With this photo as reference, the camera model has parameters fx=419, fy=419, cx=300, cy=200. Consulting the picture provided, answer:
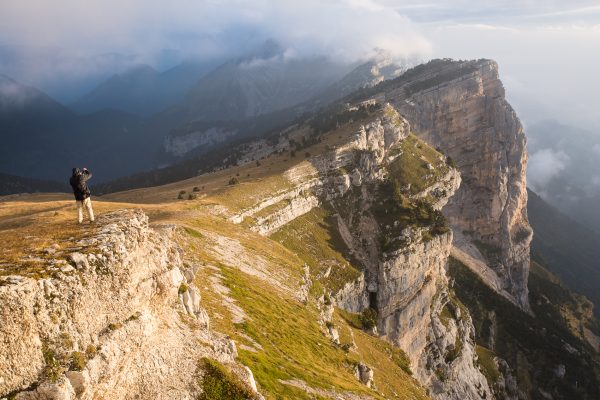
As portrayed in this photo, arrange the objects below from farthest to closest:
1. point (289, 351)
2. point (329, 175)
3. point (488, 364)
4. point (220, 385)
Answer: point (488, 364), point (329, 175), point (289, 351), point (220, 385)

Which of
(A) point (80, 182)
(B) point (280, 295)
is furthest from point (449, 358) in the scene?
(A) point (80, 182)

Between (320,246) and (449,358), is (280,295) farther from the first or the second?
(449,358)

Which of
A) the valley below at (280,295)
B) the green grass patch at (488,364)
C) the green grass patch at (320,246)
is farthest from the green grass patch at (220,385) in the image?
the green grass patch at (488,364)

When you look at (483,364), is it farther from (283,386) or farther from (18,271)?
(18,271)

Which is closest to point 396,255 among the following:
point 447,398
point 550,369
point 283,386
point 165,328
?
point 447,398

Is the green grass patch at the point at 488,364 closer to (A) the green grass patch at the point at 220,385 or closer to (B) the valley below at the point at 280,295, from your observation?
(B) the valley below at the point at 280,295

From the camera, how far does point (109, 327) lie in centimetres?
2361

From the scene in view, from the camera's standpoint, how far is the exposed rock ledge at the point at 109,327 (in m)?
18.7

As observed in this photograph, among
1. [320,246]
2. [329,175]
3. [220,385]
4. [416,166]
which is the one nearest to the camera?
[220,385]

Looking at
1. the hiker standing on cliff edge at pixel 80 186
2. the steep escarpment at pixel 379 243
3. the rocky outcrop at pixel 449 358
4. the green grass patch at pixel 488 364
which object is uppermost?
the hiker standing on cliff edge at pixel 80 186

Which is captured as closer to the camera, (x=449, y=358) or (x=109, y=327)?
(x=109, y=327)

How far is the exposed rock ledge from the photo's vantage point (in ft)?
61.3

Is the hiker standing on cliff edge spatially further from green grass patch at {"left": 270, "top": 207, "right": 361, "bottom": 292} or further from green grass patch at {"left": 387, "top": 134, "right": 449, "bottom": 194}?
green grass patch at {"left": 387, "top": 134, "right": 449, "bottom": 194}

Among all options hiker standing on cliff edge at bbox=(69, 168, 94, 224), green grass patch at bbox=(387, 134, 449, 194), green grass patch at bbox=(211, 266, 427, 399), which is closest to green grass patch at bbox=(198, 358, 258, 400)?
green grass patch at bbox=(211, 266, 427, 399)
